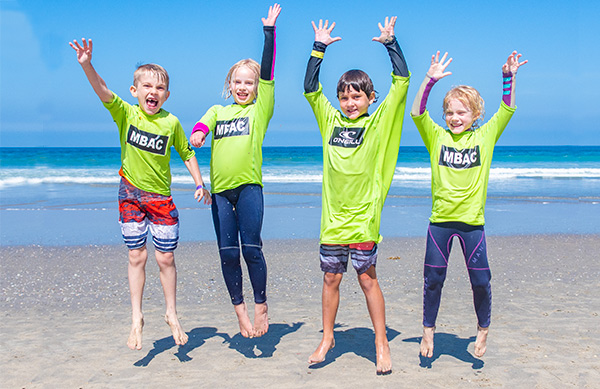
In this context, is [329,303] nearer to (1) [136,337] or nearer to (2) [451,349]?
(2) [451,349]

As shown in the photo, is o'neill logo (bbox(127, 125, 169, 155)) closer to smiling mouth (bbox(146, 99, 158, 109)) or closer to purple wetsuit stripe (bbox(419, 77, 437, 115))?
smiling mouth (bbox(146, 99, 158, 109))

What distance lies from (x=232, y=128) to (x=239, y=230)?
82 cm

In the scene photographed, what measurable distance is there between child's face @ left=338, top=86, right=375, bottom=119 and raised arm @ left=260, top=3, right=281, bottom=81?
0.61m

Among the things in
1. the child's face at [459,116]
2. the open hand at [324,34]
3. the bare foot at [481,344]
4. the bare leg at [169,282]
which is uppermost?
the open hand at [324,34]

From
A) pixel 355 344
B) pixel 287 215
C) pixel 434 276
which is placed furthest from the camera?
pixel 287 215

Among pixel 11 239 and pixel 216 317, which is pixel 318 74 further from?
pixel 11 239

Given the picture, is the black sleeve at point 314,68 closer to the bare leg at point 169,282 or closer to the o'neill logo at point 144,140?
the o'neill logo at point 144,140

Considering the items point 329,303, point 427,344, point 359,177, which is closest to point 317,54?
point 359,177

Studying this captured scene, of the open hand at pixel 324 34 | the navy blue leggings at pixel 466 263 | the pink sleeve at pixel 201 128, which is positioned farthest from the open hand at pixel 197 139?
the navy blue leggings at pixel 466 263

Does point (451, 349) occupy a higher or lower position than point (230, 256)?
lower

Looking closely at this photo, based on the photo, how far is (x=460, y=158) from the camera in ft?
14.4

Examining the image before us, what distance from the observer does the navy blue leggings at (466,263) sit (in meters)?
4.32

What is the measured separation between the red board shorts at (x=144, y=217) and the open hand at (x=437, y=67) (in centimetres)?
222

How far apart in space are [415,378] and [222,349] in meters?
1.59
